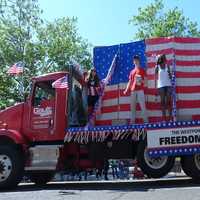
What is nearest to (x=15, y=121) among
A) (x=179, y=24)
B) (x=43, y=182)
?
(x=43, y=182)

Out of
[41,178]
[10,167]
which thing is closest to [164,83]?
[10,167]

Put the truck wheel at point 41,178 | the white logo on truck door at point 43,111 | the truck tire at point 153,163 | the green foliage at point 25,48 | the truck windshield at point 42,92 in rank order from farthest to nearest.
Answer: the green foliage at point 25,48
the truck wheel at point 41,178
the truck windshield at point 42,92
the white logo on truck door at point 43,111
the truck tire at point 153,163

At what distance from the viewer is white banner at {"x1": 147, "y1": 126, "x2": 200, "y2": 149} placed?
1301cm

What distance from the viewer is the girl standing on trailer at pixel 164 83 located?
1371 cm

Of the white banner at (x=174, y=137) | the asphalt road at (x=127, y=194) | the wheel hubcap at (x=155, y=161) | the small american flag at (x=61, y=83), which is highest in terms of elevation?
the small american flag at (x=61, y=83)

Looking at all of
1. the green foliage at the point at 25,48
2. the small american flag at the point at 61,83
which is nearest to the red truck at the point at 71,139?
the small american flag at the point at 61,83

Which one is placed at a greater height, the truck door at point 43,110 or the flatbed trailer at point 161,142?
the truck door at point 43,110

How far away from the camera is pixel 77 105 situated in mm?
14586

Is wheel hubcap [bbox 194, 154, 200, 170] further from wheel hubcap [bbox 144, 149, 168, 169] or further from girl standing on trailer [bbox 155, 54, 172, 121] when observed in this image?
girl standing on trailer [bbox 155, 54, 172, 121]

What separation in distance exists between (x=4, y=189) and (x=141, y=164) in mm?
3449

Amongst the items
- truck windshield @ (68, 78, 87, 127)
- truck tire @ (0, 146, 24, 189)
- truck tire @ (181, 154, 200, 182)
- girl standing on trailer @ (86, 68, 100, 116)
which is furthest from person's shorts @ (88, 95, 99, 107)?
truck tire @ (181, 154, 200, 182)

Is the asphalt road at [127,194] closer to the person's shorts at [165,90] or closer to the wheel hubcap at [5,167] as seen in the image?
the wheel hubcap at [5,167]

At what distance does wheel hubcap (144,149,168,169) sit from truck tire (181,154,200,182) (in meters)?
0.50

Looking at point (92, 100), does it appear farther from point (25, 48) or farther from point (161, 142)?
point (25, 48)
